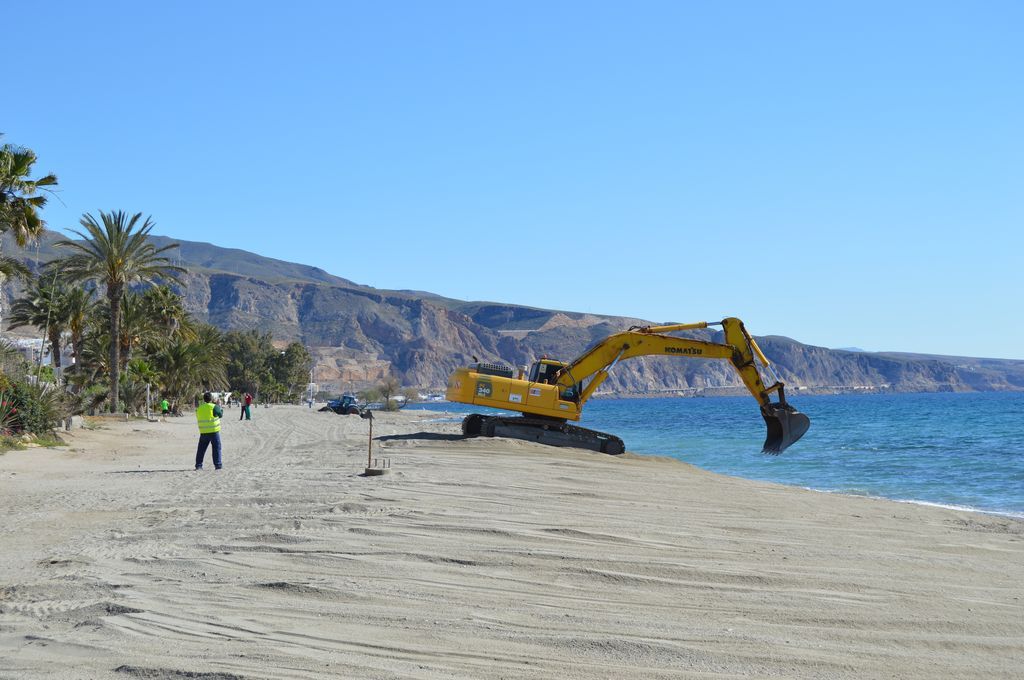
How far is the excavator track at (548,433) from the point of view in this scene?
24.4m

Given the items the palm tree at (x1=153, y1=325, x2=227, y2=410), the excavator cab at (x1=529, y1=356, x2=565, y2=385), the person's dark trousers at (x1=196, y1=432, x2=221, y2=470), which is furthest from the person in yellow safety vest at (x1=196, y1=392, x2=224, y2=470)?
the palm tree at (x1=153, y1=325, x2=227, y2=410)

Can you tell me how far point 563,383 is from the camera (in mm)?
24812

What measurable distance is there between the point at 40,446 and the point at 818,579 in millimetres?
19149

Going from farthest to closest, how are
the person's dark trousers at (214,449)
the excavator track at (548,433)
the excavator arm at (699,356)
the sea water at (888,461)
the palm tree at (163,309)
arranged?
the palm tree at (163,309)
the excavator track at (548,433)
the excavator arm at (699,356)
the sea water at (888,461)
the person's dark trousers at (214,449)

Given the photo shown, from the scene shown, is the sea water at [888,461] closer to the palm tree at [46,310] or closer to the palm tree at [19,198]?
the palm tree at [19,198]

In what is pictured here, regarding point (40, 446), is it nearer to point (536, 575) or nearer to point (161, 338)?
point (536, 575)

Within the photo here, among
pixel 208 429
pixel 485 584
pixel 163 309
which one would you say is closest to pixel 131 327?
pixel 163 309

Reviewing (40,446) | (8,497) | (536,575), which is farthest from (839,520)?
(40,446)

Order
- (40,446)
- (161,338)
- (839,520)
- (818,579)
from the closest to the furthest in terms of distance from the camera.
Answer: (818,579) < (839,520) < (40,446) < (161,338)

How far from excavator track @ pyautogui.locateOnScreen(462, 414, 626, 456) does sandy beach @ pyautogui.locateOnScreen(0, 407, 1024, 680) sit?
9376mm

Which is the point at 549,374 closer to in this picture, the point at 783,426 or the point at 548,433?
the point at 548,433

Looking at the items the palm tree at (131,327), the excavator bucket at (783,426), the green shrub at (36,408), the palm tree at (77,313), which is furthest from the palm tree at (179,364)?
the excavator bucket at (783,426)

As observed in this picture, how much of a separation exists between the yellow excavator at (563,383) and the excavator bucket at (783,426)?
1.58 metres

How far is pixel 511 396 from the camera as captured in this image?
24250mm
